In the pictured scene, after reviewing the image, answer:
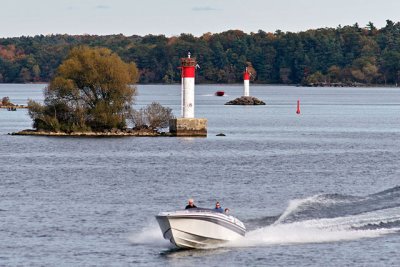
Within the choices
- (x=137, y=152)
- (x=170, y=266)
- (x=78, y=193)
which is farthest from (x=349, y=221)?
(x=137, y=152)

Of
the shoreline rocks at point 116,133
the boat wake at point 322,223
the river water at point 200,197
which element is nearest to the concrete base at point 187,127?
the river water at point 200,197

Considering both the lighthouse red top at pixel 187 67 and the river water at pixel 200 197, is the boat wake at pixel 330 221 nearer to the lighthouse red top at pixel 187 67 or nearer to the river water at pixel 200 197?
the river water at pixel 200 197

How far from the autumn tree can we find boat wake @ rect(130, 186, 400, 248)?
54.1 metres

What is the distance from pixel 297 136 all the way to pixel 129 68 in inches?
887

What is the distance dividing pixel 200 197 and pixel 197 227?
18.1m

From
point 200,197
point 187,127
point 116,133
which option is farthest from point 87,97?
point 200,197

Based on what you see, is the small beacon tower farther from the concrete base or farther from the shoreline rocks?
the shoreline rocks

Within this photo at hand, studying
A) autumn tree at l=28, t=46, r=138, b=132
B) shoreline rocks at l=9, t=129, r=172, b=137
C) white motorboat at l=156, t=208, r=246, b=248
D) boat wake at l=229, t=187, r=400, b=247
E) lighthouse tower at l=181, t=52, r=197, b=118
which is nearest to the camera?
white motorboat at l=156, t=208, r=246, b=248

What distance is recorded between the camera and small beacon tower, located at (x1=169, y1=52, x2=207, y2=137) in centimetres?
10769

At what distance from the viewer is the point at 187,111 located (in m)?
108

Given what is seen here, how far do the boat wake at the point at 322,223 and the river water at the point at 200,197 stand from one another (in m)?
0.06

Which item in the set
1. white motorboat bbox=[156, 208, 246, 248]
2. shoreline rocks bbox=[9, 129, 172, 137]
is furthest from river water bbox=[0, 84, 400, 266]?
shoreline rocks bbox=[9, 129, 172, 137]

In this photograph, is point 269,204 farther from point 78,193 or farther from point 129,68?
point 129,68

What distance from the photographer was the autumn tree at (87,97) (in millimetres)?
113312
